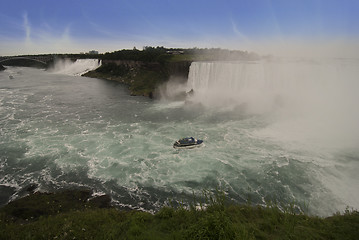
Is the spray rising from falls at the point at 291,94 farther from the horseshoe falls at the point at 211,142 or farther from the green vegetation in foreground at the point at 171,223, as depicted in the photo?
the green vegetation in foreground at the point at 171,223

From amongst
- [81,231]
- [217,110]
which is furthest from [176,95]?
[81,231]

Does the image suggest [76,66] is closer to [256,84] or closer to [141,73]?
[141,73]

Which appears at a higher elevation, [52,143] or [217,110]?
[217,110]

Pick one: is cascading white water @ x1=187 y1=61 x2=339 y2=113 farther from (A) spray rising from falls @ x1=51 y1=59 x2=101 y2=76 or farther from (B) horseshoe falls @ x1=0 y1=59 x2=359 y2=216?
(A) spray rising from falls @ x1=51 y1=59 x2=101 y2=76

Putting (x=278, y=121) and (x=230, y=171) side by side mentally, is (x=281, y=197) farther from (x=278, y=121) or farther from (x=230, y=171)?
(x=278, y=121)

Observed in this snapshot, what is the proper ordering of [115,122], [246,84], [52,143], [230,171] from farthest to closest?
[246,84]
[115,122]
[52,143]
[230,171]

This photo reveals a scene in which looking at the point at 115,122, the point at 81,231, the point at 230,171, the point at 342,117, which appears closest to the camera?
the point at 81,231
